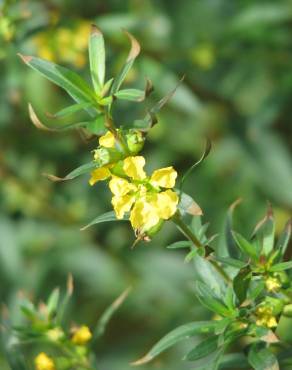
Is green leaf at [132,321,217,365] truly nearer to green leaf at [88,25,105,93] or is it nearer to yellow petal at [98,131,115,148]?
yellow petal at [98,131,115,148]

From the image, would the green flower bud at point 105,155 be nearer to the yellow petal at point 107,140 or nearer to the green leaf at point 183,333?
the yellow petal at point 107,140

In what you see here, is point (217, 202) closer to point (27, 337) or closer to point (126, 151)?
point (27, 337)

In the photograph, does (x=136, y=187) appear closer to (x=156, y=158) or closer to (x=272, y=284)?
(x=272, y=284)

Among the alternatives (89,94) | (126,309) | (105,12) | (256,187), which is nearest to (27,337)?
(89,94)

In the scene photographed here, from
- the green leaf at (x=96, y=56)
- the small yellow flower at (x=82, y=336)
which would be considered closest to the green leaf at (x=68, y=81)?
the green leaf at (x=96, y=56)

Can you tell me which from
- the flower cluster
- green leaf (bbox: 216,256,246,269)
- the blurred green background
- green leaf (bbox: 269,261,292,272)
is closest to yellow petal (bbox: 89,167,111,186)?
the flower cluster
